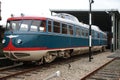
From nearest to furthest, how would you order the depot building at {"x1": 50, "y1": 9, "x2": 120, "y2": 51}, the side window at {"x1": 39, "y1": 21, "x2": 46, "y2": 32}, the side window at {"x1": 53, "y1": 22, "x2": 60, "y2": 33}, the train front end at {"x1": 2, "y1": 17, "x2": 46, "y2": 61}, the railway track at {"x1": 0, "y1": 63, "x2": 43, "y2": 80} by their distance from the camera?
the railway track at {"x1": 0, "y1": 63, "x2": 43, "y2": 80} < the train front end at {"x1": 2, "y1": 17, "x2": 46, "y2": 61} < the side window at {"x1": 39, "y1": 21, "x2": 46, "y2": 32} < the side window at {"x1": 53, "y1": 22, "x2": 60, "y2": 33} < the depot building at {"x1": 50, "y1": 9, "x2": 120, "y2": 51}

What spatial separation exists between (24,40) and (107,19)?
115 feet

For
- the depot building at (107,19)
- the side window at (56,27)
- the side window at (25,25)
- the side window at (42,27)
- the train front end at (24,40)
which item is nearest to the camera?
the train front end at (24,40)

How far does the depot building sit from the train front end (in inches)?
805

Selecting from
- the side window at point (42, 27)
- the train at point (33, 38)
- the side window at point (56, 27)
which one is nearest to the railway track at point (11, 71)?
the train at point (33, 38)

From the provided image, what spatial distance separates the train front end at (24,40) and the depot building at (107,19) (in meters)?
20.5

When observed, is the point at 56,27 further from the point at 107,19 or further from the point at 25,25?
the point at 107,19

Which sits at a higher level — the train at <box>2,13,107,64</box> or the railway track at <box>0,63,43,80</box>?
the train at <box>2,13,107,64</box>

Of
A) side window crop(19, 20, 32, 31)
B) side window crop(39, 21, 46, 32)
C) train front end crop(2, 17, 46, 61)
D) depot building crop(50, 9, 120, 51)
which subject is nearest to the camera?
train front end crop(2, 17, 46, 61)

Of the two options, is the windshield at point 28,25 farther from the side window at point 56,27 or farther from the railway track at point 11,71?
the railway track at point 11,71

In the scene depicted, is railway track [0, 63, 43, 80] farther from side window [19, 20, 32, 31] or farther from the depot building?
the depot building

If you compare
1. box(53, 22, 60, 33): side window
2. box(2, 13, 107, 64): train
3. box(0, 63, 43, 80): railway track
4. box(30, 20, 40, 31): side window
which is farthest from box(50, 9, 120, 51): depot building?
box(0, 63, 43, 80): railway track

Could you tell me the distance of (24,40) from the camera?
46.9 ft

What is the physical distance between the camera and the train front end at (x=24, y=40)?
14.3m

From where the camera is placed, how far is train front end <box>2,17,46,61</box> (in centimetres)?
1428
